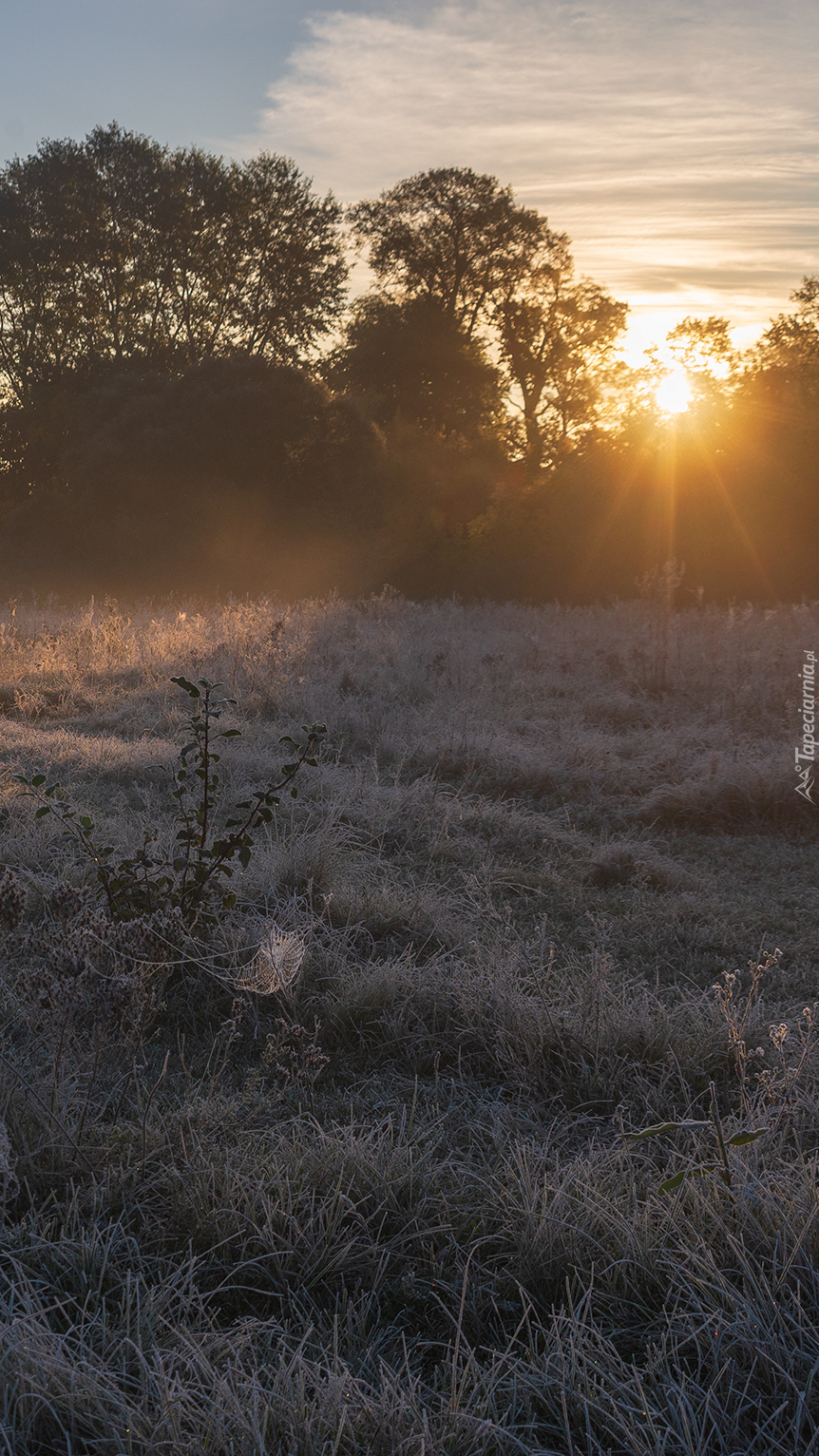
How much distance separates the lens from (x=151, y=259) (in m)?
28.3

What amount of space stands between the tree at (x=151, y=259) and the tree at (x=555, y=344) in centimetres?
595

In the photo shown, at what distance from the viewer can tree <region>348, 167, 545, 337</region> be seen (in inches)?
1057

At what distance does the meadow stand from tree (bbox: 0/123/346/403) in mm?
26141

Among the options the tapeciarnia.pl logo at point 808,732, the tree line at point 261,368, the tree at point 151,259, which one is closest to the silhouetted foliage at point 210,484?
the tree line at point 261,368

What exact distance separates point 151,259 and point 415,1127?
1225 inches

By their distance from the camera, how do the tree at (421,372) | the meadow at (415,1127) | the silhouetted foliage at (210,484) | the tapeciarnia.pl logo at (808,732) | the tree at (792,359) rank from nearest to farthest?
the meadow at (415,1127) → the tapeciarnia.pl logo at (808,732) → the tree at (792,359) → the silhouetted foliage at (210,484) → the tree at (421,372)

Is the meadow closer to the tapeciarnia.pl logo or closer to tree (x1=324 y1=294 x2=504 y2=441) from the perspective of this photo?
the tapeciarnia.pl logo

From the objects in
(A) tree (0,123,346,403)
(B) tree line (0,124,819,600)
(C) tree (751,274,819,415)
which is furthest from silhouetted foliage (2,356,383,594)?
(C) tree (751,274,819,415)

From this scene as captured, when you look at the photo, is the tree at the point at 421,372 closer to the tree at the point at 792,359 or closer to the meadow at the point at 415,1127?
the tree at the point at 792,359

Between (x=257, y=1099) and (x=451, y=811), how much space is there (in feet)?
9.32

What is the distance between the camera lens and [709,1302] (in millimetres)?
1807

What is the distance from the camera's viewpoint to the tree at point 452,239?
1057 inches

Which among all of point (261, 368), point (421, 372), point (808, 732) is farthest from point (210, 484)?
point (808, 732)

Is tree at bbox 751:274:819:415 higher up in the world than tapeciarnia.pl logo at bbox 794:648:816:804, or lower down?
higher up
